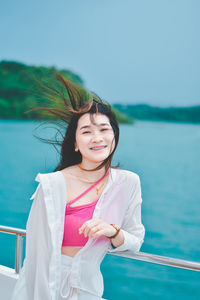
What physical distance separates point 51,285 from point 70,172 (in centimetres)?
35

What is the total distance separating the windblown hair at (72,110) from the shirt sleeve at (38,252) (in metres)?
0.20

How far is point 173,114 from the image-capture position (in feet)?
61.5

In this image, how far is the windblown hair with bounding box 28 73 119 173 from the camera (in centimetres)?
112

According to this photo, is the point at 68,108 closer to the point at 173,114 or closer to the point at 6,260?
the point at 6,260

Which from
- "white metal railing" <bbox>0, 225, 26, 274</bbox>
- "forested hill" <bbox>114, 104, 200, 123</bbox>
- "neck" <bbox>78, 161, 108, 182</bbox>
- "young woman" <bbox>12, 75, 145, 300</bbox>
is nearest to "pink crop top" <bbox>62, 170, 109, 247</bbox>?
"young woman" <bbox>12, 75, 145, 300</bbox>

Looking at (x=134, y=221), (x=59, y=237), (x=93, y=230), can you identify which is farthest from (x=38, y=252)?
(x=134, y=221)

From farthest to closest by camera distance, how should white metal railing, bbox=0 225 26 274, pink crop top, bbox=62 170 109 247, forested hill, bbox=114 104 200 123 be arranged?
1. forested hill, bbox=114 104 200 123
2. white metal railing, bbox=0 225 26 274
3. pink crop top, bbox=62 170 109 247

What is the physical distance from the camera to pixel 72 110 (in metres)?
1.13

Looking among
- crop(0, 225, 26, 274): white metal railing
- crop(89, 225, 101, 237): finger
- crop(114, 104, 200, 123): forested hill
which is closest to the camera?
crop(89, 225, 101, 237): finger

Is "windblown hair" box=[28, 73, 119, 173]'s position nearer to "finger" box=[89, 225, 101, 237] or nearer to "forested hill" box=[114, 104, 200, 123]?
"finger" box=[89, 225, 101, 237]

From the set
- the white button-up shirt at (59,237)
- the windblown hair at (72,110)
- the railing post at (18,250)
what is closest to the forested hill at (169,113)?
the railing post at (18,250)

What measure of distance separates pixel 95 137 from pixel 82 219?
26cm

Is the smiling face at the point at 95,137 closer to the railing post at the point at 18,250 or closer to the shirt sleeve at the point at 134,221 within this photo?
the shirt sleeve at the point at 134,221

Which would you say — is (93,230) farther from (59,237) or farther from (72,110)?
(72,110)
